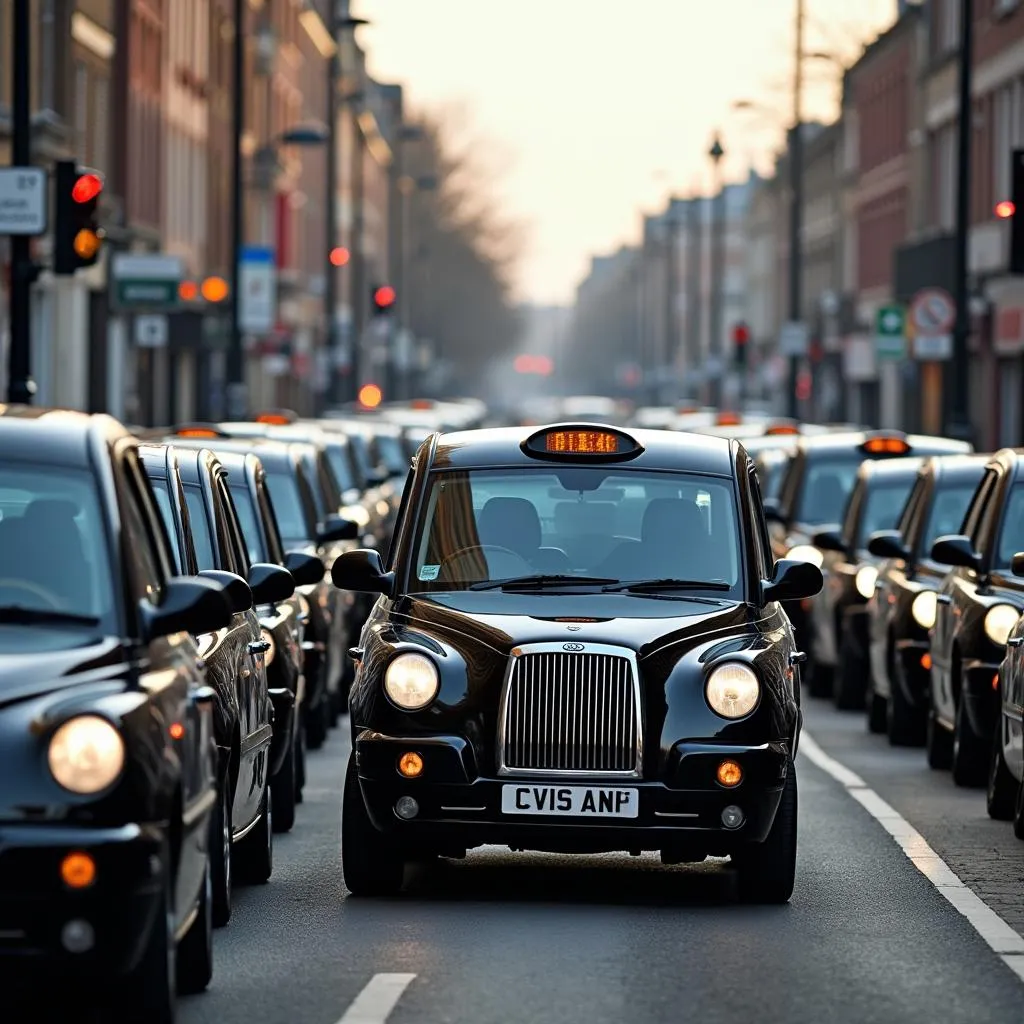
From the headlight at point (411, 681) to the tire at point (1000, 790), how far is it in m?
4.13

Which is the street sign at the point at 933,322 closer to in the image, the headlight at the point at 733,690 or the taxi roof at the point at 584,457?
the taxi roof at the point at 584,457

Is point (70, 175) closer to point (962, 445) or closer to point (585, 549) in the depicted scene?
point (962, 445)

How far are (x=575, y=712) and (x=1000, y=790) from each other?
4.14 m

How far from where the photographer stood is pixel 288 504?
19828mm

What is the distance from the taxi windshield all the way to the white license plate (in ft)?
3.83

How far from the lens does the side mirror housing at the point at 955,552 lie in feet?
52.1

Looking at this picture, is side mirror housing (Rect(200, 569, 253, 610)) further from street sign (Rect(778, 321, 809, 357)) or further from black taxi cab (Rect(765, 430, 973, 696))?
street sign (Rect(778, 321, 809, 357))

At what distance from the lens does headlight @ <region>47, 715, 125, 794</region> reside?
7.45 meters

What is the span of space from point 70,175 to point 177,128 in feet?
148

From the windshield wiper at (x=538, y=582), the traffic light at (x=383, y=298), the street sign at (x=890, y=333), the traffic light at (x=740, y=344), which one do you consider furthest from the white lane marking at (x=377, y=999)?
the traffic light at (x=740, y=344)

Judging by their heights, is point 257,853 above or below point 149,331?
below

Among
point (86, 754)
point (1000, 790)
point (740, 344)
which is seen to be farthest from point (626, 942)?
point (740, 344)

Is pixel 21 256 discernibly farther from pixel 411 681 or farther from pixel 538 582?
pixel 411 681

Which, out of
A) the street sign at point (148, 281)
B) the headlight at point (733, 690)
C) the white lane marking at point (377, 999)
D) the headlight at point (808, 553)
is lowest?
the white lane marking at point (377, 999)
